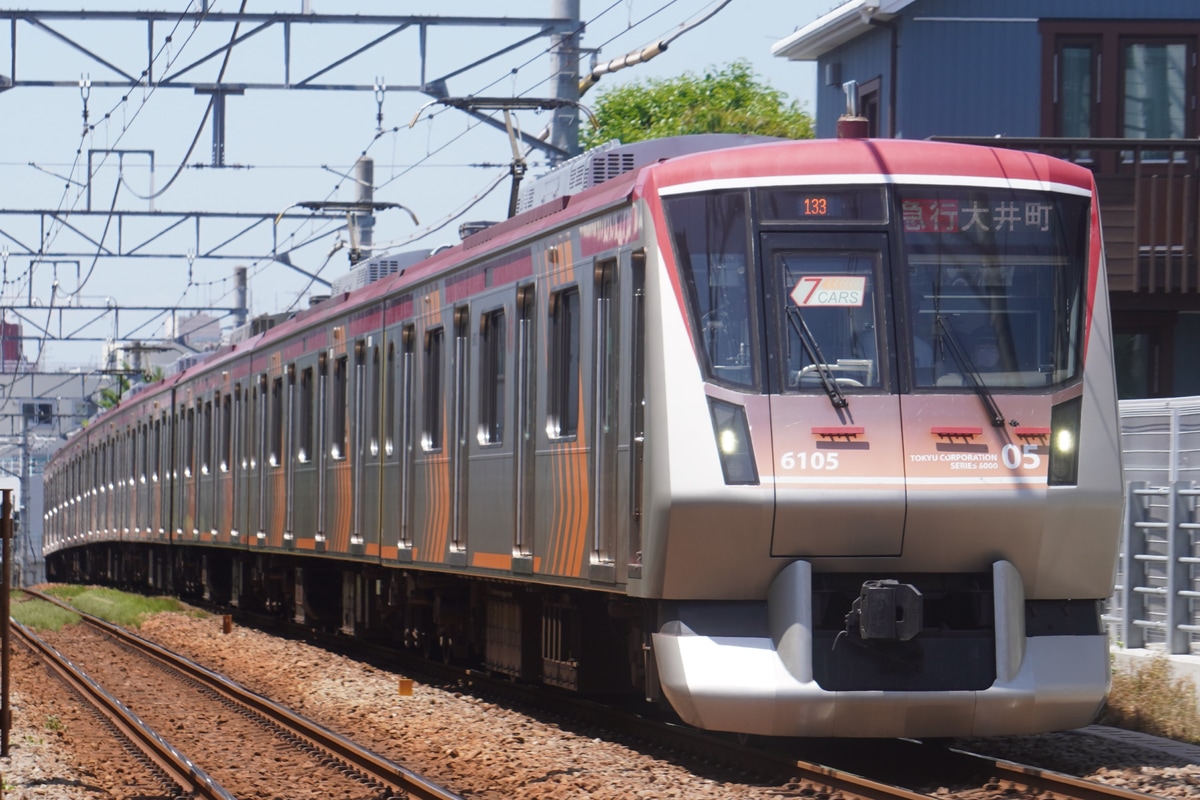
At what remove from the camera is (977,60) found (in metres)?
20.6

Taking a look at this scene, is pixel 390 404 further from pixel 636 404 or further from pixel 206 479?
pixel 206 479

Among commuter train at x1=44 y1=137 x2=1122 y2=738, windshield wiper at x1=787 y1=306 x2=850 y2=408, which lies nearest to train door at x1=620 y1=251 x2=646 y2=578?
commuter train at x1=44 y1=137 x2=1122 y2=738

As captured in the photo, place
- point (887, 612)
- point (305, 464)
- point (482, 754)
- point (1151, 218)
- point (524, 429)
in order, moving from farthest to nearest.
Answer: point (305, 464) < point (1151, 218) < point (524, 429) < point (482, 754) < point (887, 612)

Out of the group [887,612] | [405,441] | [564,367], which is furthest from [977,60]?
[887,612]

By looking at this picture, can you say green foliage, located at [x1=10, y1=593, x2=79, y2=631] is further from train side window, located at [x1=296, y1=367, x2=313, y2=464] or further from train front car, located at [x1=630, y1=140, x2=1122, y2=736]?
train front car, located at [x1=630, y1=140, x2=1122, y2=736]

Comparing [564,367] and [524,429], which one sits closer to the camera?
[564,367]

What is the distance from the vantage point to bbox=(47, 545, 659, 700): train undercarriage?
11.9 meters

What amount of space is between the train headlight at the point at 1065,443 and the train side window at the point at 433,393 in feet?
19.0

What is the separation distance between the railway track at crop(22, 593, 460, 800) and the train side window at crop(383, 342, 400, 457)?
87.9 inches

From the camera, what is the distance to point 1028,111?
66.1 feet

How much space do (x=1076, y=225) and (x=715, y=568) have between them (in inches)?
98.8

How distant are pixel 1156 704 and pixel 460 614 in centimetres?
569

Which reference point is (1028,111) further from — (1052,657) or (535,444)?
(1052,657)

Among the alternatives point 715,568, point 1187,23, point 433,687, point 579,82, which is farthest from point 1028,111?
point 715,568
